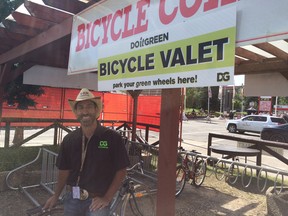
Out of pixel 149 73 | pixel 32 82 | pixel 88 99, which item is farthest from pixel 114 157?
pixel 32 82

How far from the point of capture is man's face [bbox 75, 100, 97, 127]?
106 inches

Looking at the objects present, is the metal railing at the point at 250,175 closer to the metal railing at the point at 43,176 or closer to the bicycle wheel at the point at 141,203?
the bicycle wheel at the point at 141,203

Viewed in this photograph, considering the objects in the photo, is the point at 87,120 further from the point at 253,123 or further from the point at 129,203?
A: the point at 253,123

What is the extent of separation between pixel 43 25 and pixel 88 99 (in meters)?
2.87

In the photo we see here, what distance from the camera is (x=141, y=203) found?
12.8ft

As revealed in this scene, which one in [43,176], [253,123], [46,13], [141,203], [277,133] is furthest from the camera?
[253,123]

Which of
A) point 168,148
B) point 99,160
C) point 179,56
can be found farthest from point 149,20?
point 99,160

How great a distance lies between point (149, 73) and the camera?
287 centimetres

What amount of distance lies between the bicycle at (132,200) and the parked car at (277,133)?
15796 millimetres

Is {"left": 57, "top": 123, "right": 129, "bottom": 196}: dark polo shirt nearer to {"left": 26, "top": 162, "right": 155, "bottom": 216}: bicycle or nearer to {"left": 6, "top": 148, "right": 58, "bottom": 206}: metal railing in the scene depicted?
{"left": 26, "top": 162, "right": 155, "bottom": 216}: bicycle

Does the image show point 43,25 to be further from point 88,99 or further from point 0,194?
point 0,194

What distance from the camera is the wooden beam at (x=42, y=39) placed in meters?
4.65

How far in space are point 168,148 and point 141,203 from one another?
1.16 m

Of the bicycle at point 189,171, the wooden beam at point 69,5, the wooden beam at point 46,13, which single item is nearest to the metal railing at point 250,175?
the bicycle at point 189,171
